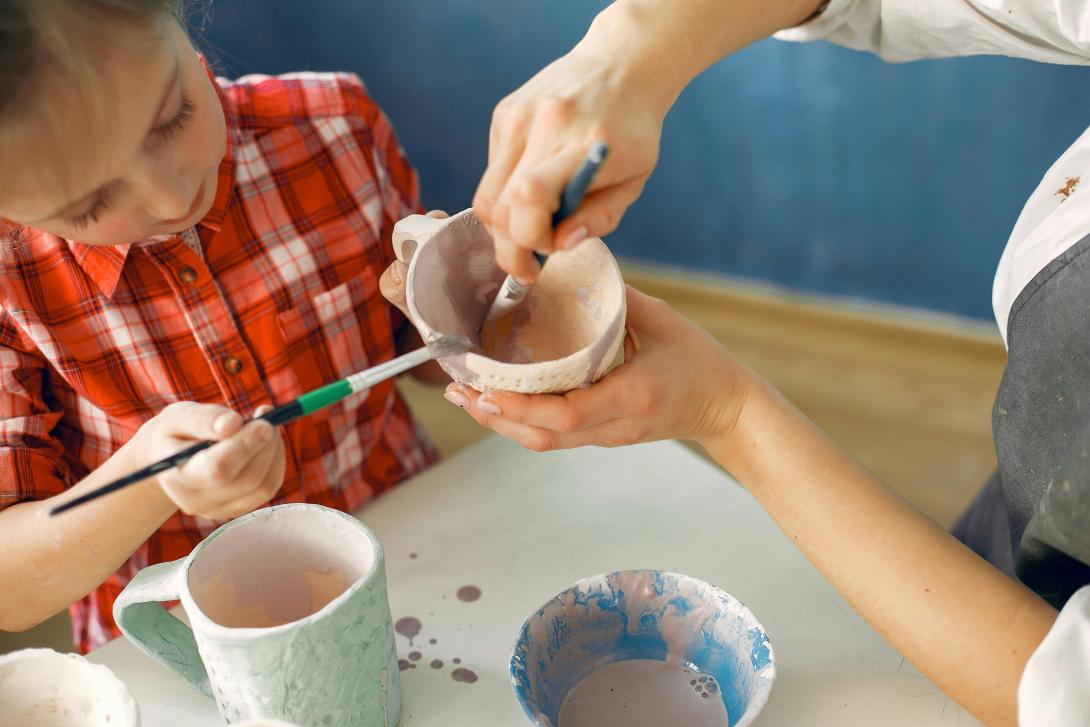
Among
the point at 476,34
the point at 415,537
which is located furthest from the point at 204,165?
the point at 476,34

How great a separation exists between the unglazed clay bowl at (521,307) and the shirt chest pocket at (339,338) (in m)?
0.26

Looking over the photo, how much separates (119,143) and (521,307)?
313 millimetres

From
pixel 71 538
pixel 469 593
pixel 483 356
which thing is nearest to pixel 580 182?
pixel 483 356

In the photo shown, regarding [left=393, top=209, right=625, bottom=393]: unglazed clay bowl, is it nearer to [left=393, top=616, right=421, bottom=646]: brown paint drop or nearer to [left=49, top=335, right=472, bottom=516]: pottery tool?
[left=49, top=335, right=472, bottom=516]: pottery tool

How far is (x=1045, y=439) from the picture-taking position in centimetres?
74

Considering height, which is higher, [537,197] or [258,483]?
[537,197]

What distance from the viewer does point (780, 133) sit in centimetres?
196

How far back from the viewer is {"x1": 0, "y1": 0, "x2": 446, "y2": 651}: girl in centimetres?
64

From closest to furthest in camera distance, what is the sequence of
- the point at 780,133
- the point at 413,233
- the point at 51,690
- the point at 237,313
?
the point at 51,690 → the point at 413,233 → the point at 237,313 → the point at 780,133

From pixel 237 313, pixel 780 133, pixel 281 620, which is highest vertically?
pixel 237 313

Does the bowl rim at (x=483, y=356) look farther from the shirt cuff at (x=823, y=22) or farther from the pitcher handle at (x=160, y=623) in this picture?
the shirt cuff at (x=823, y=22)

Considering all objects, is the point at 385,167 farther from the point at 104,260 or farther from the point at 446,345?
the point at 446,345

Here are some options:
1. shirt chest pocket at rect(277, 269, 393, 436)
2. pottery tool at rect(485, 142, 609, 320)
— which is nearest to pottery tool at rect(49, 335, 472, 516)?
pottery tool at rect(485, 142, 609, 320)

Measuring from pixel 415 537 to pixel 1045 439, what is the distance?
0.53 meters
